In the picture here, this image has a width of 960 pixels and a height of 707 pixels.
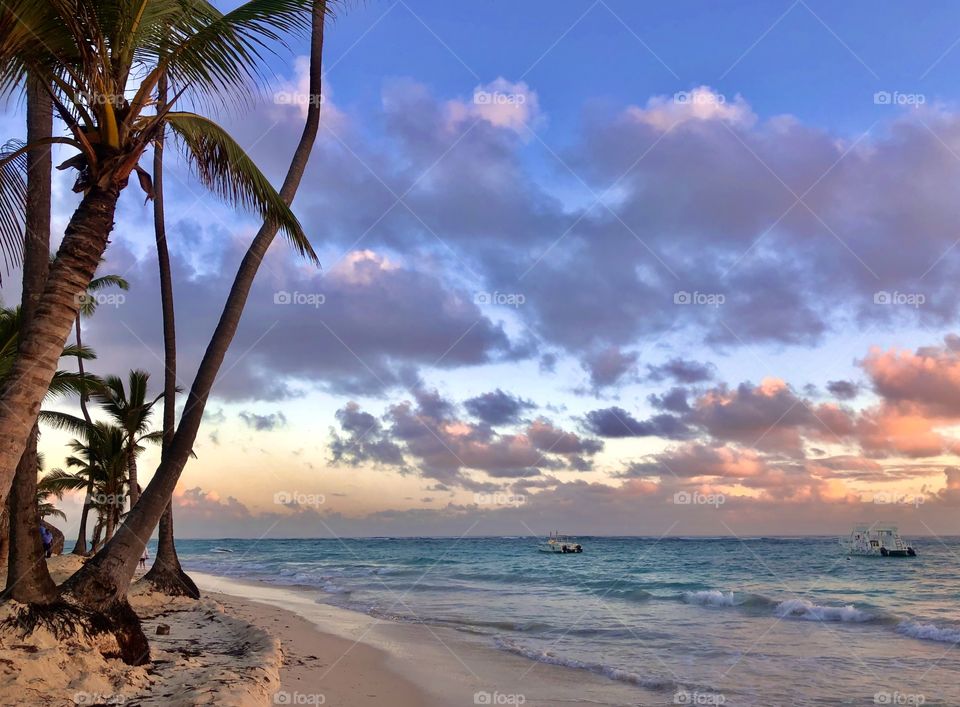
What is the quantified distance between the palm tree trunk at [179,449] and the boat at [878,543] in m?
49.8

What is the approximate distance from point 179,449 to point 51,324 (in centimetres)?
357

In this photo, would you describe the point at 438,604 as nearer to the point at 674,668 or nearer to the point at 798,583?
the point at 674,668

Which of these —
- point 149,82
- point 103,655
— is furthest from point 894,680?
point 149,82

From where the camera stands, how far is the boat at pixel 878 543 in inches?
1885

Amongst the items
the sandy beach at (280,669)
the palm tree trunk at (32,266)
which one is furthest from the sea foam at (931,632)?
the palm tree trunk at (32,266)

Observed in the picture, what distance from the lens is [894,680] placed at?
1030 cm

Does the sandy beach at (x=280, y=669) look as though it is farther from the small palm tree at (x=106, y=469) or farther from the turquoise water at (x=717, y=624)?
the small palm tree at (x=106, y=469)

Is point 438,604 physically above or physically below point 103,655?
below

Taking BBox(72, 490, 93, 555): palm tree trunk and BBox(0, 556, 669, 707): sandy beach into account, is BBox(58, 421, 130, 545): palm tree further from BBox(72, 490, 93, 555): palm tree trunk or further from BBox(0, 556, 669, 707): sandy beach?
BBox(0, 556, 669, 707): sandy beach

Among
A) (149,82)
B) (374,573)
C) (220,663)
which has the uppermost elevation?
(149,82)

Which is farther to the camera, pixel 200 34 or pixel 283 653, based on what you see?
pixel 283 653

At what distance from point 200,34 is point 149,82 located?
0.88 metres

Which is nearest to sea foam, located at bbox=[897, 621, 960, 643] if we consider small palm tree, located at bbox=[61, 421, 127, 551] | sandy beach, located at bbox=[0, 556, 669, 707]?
sandy beach, located at bbox=[0, 556, 669, 707]

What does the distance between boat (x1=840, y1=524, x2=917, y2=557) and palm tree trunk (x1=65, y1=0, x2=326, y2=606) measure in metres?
49.8
